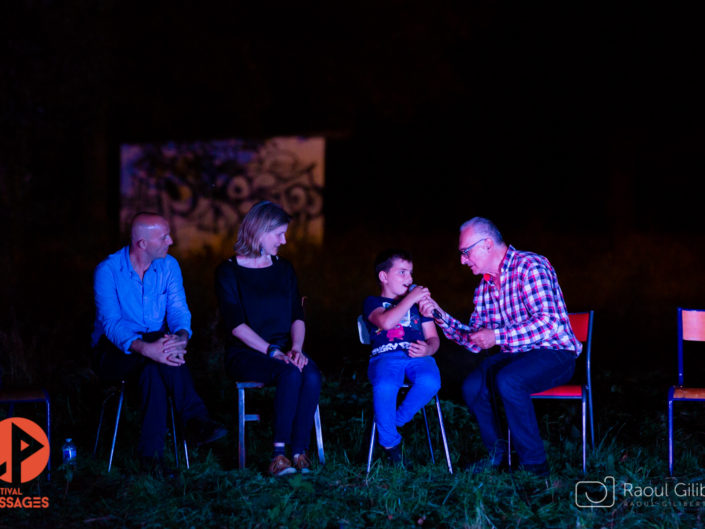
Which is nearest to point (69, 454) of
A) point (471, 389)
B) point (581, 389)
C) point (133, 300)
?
point (133, 300)

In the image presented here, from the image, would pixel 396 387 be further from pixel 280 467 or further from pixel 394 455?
pixel 280 467

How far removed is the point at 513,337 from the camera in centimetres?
450

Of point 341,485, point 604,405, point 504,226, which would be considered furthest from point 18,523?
point 504,226

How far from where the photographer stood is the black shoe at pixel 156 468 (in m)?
4.18

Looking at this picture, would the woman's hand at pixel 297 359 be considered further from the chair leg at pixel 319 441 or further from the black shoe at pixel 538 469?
the black shoe at pixel 538 469

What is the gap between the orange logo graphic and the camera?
4152 mm

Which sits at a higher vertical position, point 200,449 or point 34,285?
point 34,285

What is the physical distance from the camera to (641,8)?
9164 mm

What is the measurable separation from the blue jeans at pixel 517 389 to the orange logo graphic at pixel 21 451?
2.40 m

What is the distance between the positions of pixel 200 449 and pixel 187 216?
564 cm

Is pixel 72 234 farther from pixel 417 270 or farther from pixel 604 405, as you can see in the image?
pixel 604 405

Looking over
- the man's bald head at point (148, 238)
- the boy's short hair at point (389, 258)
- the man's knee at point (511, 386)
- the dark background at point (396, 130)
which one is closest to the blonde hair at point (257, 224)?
the man's bald head at point (148, 238)

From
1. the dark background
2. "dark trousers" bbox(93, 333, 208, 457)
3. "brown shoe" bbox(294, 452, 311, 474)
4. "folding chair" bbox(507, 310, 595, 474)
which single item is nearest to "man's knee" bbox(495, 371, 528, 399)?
"folding chair" bbox(507, 310, 595, 474)

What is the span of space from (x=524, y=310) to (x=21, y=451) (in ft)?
9.53
